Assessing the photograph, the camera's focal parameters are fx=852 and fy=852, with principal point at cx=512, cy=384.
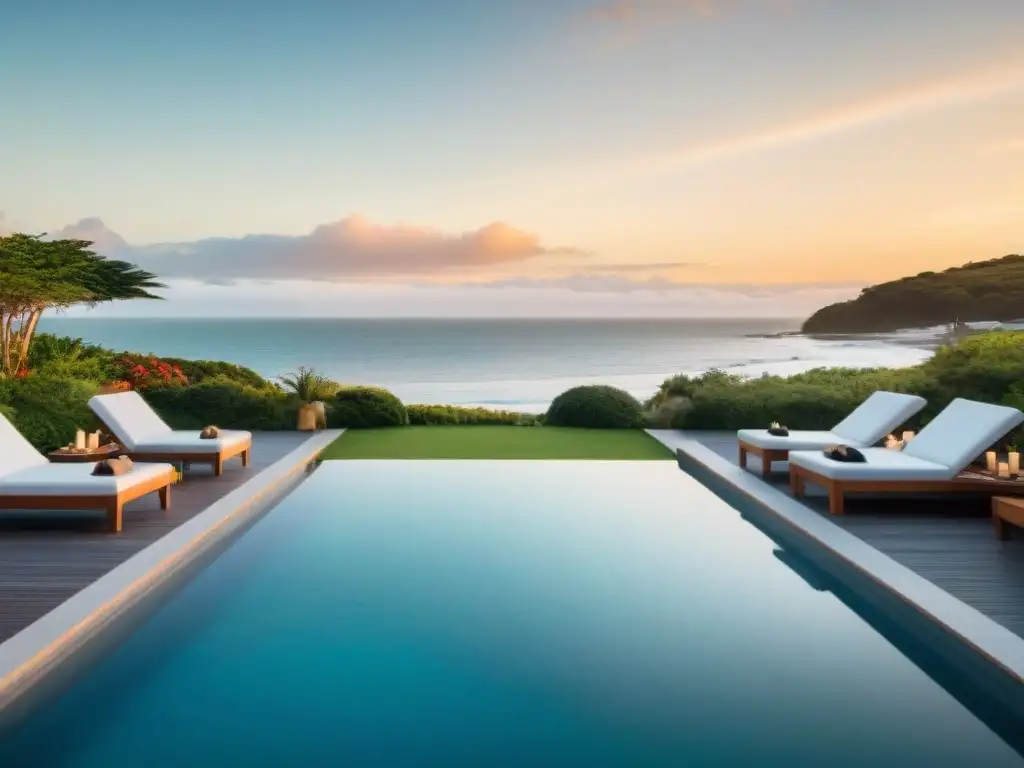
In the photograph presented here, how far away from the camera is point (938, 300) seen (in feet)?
68.4

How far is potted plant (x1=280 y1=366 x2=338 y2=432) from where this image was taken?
12.5 m

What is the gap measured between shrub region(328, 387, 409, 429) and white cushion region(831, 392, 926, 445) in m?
7.30

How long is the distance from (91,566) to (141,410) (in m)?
3.91

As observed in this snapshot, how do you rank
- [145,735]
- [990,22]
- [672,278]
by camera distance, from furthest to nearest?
1. [672,278]
2. [990,22]
3. [145,735]

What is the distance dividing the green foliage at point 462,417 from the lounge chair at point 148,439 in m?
5.77

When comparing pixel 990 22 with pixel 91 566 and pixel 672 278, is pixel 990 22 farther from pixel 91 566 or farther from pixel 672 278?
pixel 672 278

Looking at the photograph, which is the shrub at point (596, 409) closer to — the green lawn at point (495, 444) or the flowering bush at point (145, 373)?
the green lawn at point (495, 444)

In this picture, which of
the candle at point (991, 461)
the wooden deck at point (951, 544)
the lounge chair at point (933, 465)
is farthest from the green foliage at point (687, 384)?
the candle at point (991, 461)

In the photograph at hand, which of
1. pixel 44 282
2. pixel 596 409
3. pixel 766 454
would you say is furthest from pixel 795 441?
pixel 44 282

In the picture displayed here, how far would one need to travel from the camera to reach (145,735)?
2883 mm

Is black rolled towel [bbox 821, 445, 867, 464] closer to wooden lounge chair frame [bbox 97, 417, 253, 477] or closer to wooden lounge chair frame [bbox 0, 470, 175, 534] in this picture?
wooden lounge chair frame [bbox 0, 470, 175, 534]

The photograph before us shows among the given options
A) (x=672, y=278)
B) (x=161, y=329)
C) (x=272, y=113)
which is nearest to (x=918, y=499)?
(x=272, y=113)

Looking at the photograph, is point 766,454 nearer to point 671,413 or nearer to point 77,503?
point 671,413

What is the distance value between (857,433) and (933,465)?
1430 millimetres
